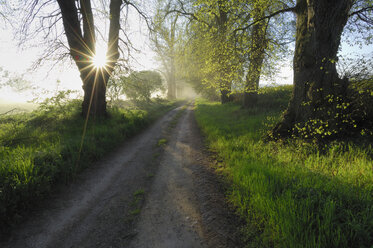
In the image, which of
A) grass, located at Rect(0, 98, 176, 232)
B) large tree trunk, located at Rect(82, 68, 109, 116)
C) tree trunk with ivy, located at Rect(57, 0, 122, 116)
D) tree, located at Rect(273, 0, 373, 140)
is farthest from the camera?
large tree trunk, located at Rect(82, 68, 109, 116)

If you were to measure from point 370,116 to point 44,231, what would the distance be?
23.9 ft

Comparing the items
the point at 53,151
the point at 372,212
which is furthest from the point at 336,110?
the point at 53,151

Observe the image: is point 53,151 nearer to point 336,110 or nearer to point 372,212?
point 372,212

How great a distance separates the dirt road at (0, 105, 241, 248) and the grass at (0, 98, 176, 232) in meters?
0.34

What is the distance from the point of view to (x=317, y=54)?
431 centimetres

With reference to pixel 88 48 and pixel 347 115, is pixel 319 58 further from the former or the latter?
pixel 88 48

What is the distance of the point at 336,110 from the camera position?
4.05 metres

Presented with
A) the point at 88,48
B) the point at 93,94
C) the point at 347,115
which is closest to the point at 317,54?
the point at 347,115

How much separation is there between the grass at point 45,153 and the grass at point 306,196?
13.2ft

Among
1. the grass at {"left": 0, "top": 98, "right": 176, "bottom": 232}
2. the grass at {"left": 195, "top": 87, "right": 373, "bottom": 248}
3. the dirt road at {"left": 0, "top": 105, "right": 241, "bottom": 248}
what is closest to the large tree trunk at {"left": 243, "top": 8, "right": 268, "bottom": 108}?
the grass at {"left": 195, "top": 87, "right": 373, "bottom": 248}

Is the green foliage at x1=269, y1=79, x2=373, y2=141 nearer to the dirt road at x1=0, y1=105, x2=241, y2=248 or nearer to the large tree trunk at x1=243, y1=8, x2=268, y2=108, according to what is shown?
the dirt road at x1=0, y1=105, x2=241, y2=248

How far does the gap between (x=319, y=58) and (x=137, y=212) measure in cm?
599

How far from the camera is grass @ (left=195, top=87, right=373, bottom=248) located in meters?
1.78

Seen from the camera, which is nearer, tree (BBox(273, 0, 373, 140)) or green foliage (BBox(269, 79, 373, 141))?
green foliage (BBox(269, 79, 373, 141))
